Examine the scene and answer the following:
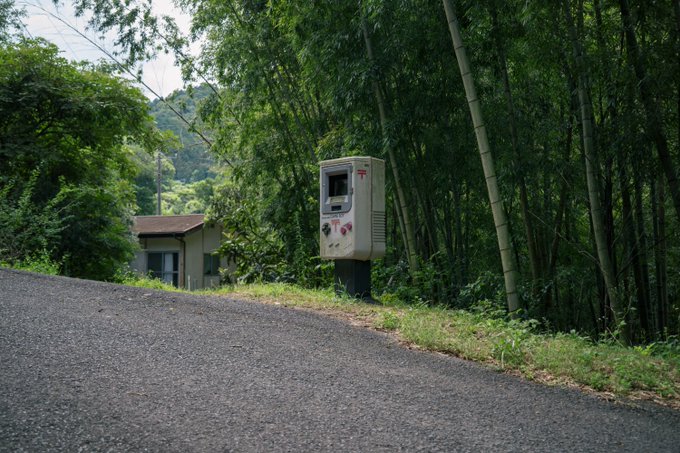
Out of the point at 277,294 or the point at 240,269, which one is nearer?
the point at 277,294

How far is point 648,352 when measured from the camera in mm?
5328

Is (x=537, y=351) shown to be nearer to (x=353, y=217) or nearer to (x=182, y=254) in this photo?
(x=353, y=217)

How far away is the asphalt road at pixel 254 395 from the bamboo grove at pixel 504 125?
2162 mm

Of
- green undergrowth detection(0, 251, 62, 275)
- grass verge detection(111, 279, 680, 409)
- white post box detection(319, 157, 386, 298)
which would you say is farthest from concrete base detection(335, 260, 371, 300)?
green undergrowth detection(0, 251, 62, 275)

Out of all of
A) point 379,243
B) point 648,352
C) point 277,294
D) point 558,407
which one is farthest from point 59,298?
point 648,352

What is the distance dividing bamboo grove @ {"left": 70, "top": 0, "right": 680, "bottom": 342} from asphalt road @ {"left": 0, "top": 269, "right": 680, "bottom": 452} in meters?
2.16

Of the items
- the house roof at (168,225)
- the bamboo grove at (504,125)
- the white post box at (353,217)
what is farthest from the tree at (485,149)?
the house roof at (168,225)

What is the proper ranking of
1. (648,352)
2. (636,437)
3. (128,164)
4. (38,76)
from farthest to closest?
(128,164), (38,76), (648,352), (636,437)

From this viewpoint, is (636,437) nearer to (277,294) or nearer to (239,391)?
(239,391)

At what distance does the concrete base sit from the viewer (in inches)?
283

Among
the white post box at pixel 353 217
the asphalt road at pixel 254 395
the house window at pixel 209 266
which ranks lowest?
the asphalt road at pixel 254 395

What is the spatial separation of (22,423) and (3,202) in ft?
23.2

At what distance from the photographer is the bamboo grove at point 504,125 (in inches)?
249

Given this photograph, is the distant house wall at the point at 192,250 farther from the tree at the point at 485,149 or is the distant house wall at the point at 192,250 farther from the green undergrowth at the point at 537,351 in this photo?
the tree at the point at 485,149
